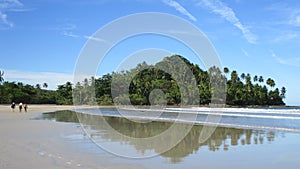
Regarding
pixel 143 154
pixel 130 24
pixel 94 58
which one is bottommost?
pixel 143 154

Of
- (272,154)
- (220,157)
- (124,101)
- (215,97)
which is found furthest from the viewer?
(215,97)

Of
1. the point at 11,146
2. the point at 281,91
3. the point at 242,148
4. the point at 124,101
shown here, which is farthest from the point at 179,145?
the point at 281,91

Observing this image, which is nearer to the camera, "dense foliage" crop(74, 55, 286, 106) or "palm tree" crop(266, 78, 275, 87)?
"dense foliage" crop(74, 55, 286, 106)

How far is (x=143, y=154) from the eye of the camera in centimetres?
1059

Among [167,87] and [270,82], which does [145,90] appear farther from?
[270,82]

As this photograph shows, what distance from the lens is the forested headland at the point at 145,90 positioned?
85338 millimetres

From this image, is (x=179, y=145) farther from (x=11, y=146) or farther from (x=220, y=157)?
(x=11, y=146)

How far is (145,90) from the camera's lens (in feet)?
298

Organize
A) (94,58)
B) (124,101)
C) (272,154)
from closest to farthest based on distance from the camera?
(272,154) → (94,58) → (124,101)

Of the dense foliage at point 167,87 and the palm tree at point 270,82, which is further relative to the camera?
the palm tree at point 270,82

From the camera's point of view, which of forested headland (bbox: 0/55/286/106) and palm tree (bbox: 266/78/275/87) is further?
palm tree (bbox: 266/78/275/87)

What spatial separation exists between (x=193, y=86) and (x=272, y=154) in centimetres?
7967

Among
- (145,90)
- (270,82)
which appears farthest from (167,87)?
(270,82)

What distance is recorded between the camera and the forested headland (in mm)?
85338
